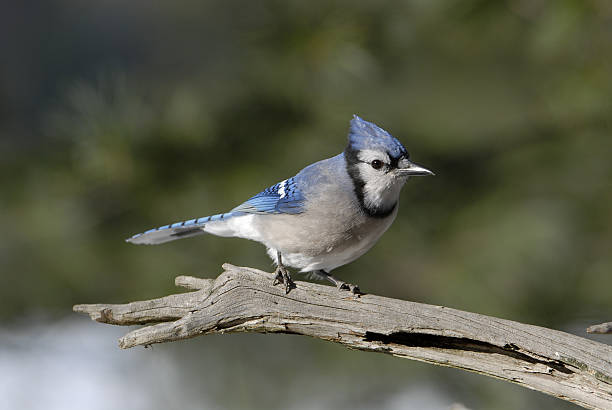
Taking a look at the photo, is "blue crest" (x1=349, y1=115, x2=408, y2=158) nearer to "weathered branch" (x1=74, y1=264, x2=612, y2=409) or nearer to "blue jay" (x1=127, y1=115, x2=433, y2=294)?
"blue jay" (x1=127, y1=115, x2=433, y2=294)

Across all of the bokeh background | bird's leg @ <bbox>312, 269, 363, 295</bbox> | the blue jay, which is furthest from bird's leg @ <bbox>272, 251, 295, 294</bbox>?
the bokeh background

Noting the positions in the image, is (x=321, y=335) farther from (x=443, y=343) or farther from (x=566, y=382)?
(x=566, y=382)

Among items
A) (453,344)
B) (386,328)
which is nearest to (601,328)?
(453,344)

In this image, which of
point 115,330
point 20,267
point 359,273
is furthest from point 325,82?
point 115,330

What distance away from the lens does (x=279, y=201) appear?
1.59 metres

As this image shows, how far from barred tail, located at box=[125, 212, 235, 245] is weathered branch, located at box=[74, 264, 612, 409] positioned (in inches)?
9.6

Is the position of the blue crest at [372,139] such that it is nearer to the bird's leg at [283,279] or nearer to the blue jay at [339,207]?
the blue jay at [339,207]

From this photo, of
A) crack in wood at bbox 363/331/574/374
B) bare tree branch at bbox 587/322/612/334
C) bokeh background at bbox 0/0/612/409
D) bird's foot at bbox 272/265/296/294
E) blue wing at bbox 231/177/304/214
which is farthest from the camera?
bokeh background at bbox 0/0/612/409

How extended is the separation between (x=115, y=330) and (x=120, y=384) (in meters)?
0.25

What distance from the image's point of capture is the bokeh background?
2049 mm

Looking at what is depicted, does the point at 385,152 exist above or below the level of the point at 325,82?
below

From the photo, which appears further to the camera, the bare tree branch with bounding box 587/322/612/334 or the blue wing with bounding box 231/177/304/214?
the blue wing with bounding box 231/177/304/214

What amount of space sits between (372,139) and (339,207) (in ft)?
0.56

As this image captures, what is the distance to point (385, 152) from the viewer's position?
1410 mm
